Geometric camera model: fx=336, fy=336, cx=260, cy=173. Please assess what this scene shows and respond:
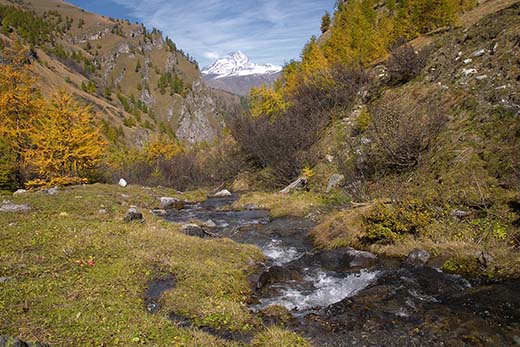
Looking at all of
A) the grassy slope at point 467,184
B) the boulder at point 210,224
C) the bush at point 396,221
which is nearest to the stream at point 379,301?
the grassy slope at point 467,184

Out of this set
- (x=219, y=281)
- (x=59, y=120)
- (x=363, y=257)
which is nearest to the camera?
(x=219, y=281)

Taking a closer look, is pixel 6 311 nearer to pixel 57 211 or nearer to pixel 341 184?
pixel 57 211

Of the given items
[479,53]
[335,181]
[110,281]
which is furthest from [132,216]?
[479,53]

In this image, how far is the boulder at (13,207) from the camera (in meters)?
19.2

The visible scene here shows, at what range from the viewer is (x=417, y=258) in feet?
41.7

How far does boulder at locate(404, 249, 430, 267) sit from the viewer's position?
12547 millimetres

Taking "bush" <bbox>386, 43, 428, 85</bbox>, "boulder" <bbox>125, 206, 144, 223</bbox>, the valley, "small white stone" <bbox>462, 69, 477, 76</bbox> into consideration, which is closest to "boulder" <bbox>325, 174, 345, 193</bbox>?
the valley

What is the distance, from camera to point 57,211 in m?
20.3

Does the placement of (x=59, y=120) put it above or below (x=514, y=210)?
above

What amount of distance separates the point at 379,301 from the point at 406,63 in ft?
105

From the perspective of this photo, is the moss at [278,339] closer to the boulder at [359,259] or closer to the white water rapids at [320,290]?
the white water rapids at [320,290]

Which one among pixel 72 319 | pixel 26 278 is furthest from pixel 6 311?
pixel 26 278

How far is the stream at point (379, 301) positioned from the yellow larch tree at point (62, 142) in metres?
26.4

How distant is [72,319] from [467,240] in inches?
521
